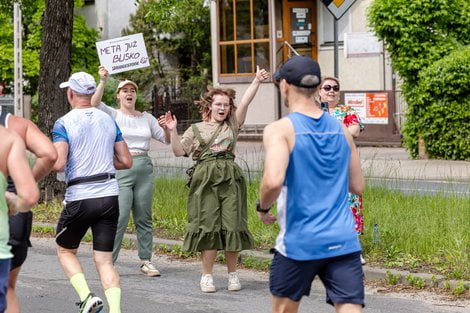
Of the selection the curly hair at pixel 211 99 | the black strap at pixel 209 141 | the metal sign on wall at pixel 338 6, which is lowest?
the black strap at pixel 209 141

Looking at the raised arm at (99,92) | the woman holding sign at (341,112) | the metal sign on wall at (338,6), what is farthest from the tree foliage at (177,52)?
the raised arm at (99,92)

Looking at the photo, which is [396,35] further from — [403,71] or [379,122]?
[379,122]

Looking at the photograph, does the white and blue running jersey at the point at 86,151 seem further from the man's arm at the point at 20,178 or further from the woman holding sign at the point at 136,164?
the man's arm at the point at 20,178

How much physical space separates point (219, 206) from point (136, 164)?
0.95 metres

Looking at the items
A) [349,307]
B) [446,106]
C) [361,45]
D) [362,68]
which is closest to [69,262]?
[349,307]

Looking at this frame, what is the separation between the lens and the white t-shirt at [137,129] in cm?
938

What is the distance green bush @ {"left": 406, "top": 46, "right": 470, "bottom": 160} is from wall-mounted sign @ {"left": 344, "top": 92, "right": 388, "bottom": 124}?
5016 millimetres

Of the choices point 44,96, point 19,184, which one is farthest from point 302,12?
point 19,184

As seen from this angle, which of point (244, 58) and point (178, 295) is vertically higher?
point (244, 58)

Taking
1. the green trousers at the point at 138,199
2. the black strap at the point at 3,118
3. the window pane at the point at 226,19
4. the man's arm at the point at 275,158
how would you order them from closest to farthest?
the man's arm at the point at 275,158 → the black strap at the point at 3,118 → the green trousers at the point at 138,199 → the window pane at the point at 226,19

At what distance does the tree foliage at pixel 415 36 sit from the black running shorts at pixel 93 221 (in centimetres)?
1346

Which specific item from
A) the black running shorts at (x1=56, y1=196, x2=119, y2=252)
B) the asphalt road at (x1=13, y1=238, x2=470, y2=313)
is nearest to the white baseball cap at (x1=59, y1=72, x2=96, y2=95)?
the black running shorts at (x1=56, y1=196, x2=119, y2=252)

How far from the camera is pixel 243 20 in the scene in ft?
98.9

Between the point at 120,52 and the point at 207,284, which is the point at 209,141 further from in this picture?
the point at 120,52
